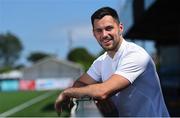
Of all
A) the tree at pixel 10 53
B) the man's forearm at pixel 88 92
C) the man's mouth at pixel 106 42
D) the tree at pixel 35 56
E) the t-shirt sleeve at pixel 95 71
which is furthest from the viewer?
the tree at pixel 35 56

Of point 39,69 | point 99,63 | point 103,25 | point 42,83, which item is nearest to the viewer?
point 103,25

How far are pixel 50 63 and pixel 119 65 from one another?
103888 mm

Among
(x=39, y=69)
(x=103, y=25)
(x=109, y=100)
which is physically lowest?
(x=39, y=69)

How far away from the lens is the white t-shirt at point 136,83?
10.6ft

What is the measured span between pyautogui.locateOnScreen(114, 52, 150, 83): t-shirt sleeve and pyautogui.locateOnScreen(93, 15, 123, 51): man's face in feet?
0.48

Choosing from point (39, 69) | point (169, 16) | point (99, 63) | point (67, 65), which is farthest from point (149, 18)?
point (39, 69)

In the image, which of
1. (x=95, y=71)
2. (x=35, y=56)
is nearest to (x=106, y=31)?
(x=95, y=71)

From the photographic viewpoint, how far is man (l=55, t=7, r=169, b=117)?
3.03 metres

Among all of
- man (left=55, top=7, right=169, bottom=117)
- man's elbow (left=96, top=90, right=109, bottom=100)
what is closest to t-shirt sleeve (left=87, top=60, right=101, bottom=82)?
man (left=55, top=7, right=169, bottom=117)

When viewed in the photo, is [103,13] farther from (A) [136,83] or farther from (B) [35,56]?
(B) [35,56]

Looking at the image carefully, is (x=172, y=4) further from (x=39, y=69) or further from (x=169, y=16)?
→ (x=39, y=69)

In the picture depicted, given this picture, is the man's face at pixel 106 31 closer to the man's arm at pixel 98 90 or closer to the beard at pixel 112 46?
the beard at pixel 112 46

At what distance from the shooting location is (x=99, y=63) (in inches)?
136

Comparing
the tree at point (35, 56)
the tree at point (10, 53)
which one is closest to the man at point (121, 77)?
the tree at point (10, 53)
